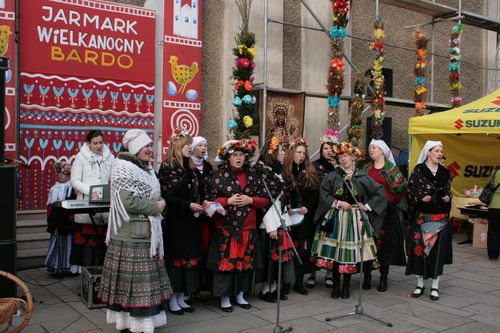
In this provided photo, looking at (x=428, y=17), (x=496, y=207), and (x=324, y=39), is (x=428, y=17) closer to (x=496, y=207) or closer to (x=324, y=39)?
(x=324, y=39)

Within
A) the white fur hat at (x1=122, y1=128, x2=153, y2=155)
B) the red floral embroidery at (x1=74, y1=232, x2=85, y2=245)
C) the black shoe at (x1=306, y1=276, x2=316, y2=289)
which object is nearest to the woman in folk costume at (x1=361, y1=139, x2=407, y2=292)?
the black shoe at (x1=306, y1=276, x2=316, y2=289)

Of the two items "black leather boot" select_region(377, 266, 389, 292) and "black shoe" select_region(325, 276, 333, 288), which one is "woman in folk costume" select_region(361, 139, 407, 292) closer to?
"black leather boot" select_region(377, 266, 389, 292)

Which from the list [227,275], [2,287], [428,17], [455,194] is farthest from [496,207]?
[2,287]

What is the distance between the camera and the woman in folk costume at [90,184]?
20.5 feet

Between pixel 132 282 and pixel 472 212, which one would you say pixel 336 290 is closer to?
pixel 132 282

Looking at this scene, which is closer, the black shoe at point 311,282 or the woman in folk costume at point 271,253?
the woman in folk costume at point 271,253

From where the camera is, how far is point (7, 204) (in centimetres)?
484

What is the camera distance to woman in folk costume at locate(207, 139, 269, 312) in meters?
5.41

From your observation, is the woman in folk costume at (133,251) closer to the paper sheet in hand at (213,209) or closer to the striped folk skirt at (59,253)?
the paper sheet in hand at (213,209)

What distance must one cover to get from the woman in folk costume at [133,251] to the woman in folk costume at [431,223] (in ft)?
10.4

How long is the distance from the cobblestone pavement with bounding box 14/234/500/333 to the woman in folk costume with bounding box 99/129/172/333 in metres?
0.50

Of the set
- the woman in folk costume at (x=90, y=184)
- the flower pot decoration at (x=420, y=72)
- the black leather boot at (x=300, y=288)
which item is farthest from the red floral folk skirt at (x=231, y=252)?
the flower pot decoration at (x=420, y=72)

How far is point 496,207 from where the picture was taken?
8750mm

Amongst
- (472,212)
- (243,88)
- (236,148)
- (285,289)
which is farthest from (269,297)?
(472,212)
